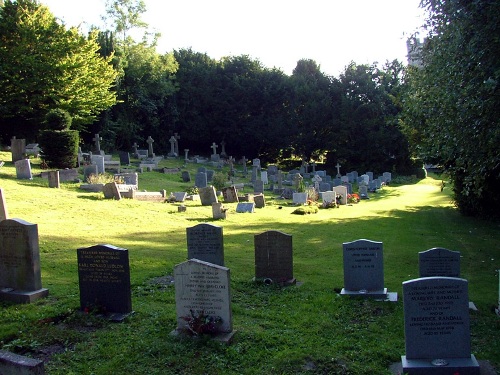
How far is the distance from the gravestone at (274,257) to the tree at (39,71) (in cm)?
2572

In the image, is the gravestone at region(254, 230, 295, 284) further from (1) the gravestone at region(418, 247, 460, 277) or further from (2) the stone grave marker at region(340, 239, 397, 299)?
(1) the gravestone at region(418, 247, 460, 277)

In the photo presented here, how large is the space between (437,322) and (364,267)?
3.11 m

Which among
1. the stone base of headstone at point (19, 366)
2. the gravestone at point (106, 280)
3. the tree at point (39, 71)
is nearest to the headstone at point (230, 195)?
the gravestone at point (106, 280)

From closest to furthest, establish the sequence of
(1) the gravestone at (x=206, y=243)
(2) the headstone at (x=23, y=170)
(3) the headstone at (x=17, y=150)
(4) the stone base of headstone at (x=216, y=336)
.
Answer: (4) the stone base of headstone at (x=216, y=336) < (1) the gravestone at (x=206, y=243) < (2) the headstone at (x=23, y=170) < (3) the headstone at (x=17, y=150)

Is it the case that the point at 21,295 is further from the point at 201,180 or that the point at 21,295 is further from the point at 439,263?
the point at 201,180

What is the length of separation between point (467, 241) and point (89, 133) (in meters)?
34.0

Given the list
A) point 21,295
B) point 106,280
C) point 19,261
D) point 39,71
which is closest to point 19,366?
point 106,280

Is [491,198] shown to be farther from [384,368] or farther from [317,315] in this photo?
[384,368]

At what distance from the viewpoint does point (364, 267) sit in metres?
9.20

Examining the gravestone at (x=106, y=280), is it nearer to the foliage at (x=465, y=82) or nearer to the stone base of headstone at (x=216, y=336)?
the stone base of headstone at (x=216, y=336)

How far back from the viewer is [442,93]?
10609mm

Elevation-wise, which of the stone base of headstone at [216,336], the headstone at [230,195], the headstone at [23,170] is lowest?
A: the stone base of headstone at [216,336]

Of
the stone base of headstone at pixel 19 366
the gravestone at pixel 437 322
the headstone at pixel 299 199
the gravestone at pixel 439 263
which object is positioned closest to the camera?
the stone base of headstone at pixel 19 366

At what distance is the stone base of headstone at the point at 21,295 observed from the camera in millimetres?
8266
